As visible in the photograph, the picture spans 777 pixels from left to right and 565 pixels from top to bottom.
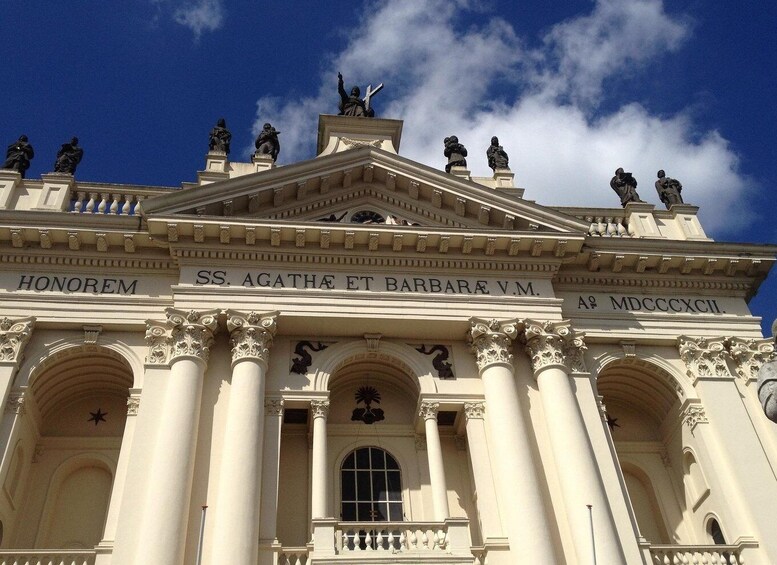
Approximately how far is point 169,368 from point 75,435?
358 centimetres

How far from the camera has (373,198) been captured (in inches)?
808

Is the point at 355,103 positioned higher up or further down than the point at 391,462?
higher up

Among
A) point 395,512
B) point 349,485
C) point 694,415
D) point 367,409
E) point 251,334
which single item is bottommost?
point 395,512

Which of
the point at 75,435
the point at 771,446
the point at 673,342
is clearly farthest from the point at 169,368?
the point at 771,446

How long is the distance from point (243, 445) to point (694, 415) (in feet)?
35.2

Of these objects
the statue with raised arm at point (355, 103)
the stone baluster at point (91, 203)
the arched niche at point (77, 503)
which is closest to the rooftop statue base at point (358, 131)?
the statue with raised arm at point (355, 103)

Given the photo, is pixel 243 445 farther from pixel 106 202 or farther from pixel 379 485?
pixel 106 202

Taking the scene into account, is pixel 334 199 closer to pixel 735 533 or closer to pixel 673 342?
pixel 673 342

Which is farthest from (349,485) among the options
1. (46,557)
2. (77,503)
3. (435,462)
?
(46,557)

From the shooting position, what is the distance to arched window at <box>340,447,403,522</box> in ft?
56.9

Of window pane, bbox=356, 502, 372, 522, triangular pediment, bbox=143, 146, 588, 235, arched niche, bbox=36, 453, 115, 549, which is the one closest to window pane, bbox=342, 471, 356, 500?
window pane, bbox=356, 502, 372, 522

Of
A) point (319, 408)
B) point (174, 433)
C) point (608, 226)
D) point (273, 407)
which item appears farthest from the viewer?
point (608, 226)

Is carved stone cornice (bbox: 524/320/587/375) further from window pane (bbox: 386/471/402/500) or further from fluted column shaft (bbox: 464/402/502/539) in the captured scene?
window pane (bbox: 386/471/402/500)

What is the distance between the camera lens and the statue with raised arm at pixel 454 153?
22.6m
